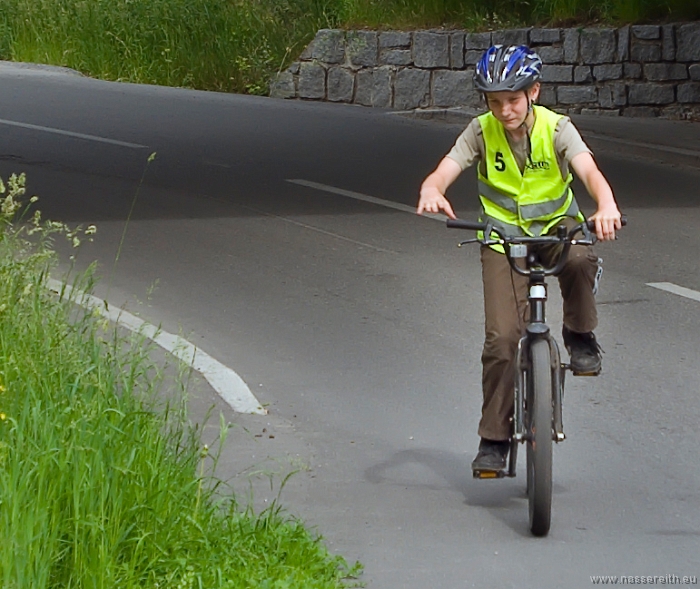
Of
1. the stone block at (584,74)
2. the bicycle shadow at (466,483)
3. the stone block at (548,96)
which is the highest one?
the stone block at (584,74)

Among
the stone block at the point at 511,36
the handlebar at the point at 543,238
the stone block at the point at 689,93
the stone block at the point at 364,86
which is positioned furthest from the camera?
the stone block at the point at 364,86

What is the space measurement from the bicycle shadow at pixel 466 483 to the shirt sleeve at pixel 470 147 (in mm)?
1269

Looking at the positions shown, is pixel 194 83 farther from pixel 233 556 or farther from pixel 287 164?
pixel 233 556

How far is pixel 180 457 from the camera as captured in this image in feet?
17.6

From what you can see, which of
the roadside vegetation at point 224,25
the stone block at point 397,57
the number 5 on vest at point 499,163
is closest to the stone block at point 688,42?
the roadside vegetation at point 224,25

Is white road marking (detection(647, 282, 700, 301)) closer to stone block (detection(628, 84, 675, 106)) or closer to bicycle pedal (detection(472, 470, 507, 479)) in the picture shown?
bicycle pedal (detection(472, 470, 507, 479))

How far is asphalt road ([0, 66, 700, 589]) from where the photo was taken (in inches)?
212

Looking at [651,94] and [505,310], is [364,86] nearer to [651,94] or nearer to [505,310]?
[651,94]

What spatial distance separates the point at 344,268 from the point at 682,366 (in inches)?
117

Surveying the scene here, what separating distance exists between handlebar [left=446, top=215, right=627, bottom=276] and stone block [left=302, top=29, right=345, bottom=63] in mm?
16112

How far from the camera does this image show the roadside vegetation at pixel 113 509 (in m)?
4.41

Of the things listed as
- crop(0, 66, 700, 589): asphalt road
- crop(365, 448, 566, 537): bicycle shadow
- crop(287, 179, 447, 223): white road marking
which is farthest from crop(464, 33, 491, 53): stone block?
crop(365, 448, 566, 537): bicycle shadow

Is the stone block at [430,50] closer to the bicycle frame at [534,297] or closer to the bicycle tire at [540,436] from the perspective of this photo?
the bicycle frame at [534,297]

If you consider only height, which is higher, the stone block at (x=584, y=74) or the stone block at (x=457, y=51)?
the stone block at (x=457, y=51)
